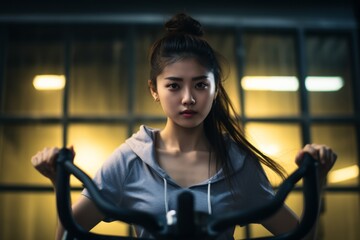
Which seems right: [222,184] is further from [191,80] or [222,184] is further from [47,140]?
[47,140]

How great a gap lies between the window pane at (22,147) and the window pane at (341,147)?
1.79m

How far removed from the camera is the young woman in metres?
1.41

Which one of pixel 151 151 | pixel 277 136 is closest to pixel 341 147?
pixel 277 136

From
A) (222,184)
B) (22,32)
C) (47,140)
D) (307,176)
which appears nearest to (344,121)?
(47,140)

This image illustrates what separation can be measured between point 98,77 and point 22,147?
0.69 metres

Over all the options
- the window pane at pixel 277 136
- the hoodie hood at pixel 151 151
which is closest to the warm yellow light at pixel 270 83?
the window pane at pixel 277 136

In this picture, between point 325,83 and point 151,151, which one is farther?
point 325,83

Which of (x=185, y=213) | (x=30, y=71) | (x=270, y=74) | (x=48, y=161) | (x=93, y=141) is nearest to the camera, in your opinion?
(x=185, y=213)

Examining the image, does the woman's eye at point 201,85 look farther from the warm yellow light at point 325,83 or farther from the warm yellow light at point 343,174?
the warm yellow light at point 325,83

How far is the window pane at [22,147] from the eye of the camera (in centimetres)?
373

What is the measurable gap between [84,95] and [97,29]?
18.5 inches

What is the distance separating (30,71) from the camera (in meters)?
3.85

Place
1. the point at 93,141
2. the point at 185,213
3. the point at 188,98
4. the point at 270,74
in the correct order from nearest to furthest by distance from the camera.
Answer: the point at 185,213 < the point at 188,98 < the point at 93,141 < the point at 270,74

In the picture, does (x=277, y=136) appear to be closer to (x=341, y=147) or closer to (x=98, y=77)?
(x=341, y=147)
